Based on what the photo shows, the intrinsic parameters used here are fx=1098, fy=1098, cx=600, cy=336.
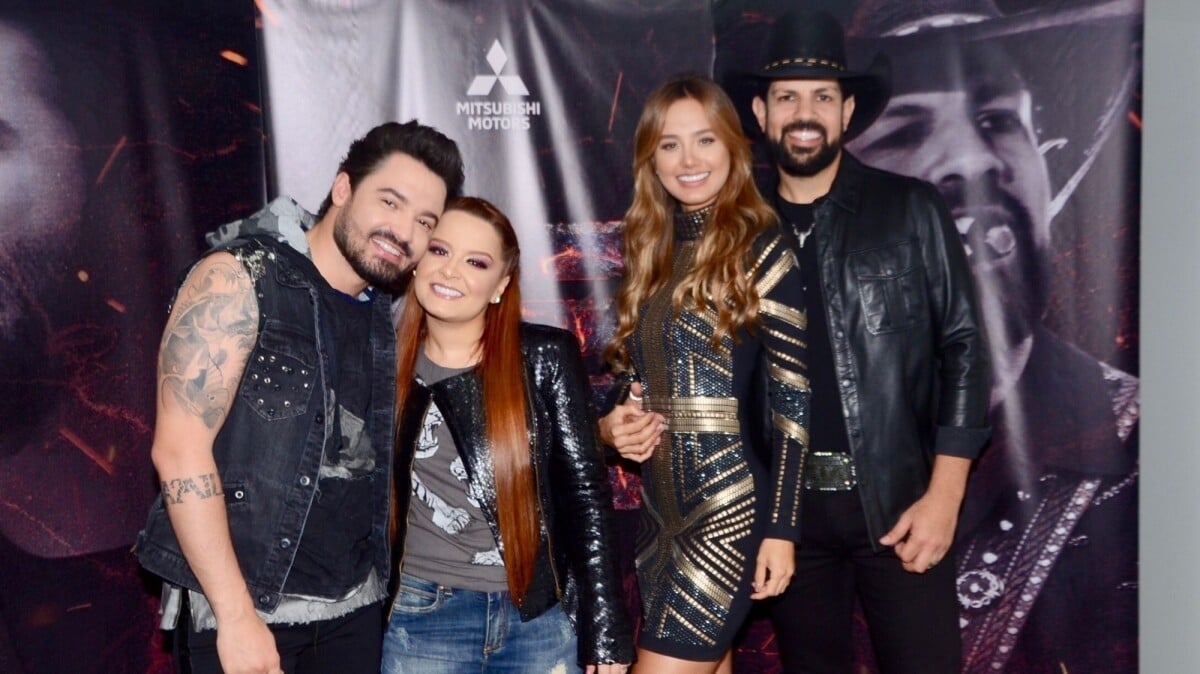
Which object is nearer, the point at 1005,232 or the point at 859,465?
the point at 859,465

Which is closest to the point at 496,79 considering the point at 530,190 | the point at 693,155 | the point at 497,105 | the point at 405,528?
the point at 497,105

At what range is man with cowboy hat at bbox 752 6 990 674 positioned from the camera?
9.91 feet

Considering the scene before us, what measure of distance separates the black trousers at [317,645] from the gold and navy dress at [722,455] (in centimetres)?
70

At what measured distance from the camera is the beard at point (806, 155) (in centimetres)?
310

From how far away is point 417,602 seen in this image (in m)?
2.68

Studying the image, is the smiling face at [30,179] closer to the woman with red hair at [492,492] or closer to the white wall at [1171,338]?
the woman with red hair at [492,492]

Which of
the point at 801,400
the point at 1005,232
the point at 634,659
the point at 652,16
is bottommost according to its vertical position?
the point at 634,659

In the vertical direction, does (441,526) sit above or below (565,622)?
above

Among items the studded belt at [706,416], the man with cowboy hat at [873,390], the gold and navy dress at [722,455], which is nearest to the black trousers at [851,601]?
the man with cowboy hat at [873,390]

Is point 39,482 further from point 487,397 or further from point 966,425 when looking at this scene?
point 966,425

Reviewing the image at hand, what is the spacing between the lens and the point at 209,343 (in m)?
2.29

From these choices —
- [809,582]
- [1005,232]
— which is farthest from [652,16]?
[809,582]

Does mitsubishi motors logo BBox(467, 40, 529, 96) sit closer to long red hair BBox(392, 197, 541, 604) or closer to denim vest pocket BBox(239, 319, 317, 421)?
long red hair BBox(392, 197, 541, 604)

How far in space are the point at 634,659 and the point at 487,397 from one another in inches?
29.5
